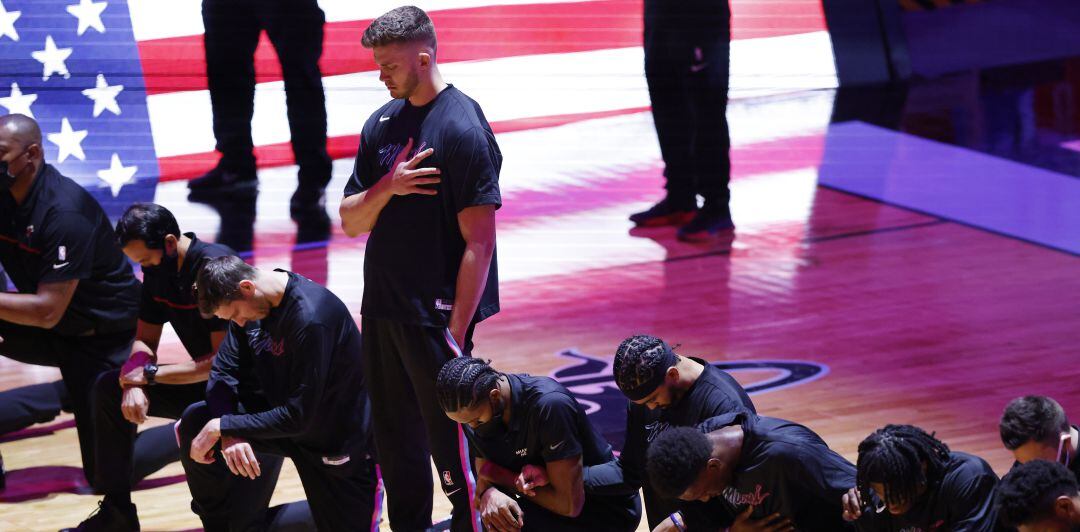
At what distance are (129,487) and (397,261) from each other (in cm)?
150

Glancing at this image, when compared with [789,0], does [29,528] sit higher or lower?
lower

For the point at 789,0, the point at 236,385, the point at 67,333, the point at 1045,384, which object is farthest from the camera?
the point at 789,0

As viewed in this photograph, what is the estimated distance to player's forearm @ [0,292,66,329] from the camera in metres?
5.24

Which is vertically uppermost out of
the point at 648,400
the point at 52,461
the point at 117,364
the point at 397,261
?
the point at 397,261

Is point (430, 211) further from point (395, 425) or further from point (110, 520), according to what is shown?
point (110, 520)

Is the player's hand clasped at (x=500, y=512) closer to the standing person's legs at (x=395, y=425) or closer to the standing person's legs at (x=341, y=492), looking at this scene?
the standing person's legs at (x=395, y=425)

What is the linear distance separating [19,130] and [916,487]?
368 cm

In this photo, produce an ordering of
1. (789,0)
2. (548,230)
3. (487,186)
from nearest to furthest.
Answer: (487,186) → (548,230) → (789,0)

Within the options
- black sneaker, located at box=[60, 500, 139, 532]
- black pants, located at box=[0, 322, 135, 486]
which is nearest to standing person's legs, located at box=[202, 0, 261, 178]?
black pants, located at box=[0, 322, 135, 486]

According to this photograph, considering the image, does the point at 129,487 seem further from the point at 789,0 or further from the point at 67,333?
the point at 789,0

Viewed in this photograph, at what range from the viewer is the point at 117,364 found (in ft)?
17.9

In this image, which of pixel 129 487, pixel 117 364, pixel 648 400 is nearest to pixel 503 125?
pixel 117 364

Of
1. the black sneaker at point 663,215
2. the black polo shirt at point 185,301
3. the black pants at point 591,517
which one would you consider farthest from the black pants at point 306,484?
the black sneaker at point 663,215

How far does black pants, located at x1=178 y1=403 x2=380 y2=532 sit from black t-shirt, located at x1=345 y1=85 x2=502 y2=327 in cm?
59
